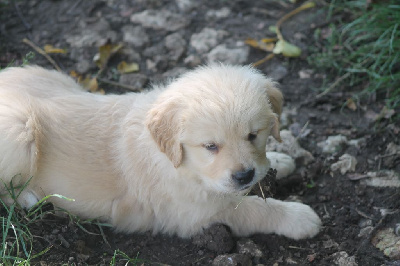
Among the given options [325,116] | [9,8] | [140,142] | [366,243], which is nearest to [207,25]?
A: [325,116]

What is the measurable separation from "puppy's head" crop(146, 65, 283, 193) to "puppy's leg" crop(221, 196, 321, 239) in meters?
0.49

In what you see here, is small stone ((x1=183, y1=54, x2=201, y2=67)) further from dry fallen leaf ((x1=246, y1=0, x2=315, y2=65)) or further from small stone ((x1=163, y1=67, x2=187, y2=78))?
dry fallen leaf ((x1=246, y1=0, x2=315, y2=65))

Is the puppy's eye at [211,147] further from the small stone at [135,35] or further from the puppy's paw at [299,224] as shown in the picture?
the small stone at [135,35]

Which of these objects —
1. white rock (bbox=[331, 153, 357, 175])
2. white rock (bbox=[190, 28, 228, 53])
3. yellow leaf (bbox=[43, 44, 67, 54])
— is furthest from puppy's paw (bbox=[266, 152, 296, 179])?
yellow leaf (bbox=[43, 44, 67, 54])

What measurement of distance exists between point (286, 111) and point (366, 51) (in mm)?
1061

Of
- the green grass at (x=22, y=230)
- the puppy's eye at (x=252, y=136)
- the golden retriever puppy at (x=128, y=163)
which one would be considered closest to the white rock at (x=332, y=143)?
the golden retriever puppy at (x=128, y=163)

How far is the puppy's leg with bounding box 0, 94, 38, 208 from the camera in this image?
3.90 metres

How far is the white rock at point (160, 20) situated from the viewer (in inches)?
246

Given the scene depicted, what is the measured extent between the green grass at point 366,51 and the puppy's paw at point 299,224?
5.10 feet

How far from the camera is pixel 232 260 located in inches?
147

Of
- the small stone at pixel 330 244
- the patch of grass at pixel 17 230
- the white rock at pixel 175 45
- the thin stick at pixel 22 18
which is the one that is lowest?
the small stone at pixel 330 244

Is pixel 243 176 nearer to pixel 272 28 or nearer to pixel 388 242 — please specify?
pixel 388 242

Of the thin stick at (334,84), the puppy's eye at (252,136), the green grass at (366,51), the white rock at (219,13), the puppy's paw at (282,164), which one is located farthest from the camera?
the white rock at (219,13)

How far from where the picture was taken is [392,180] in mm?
4430
